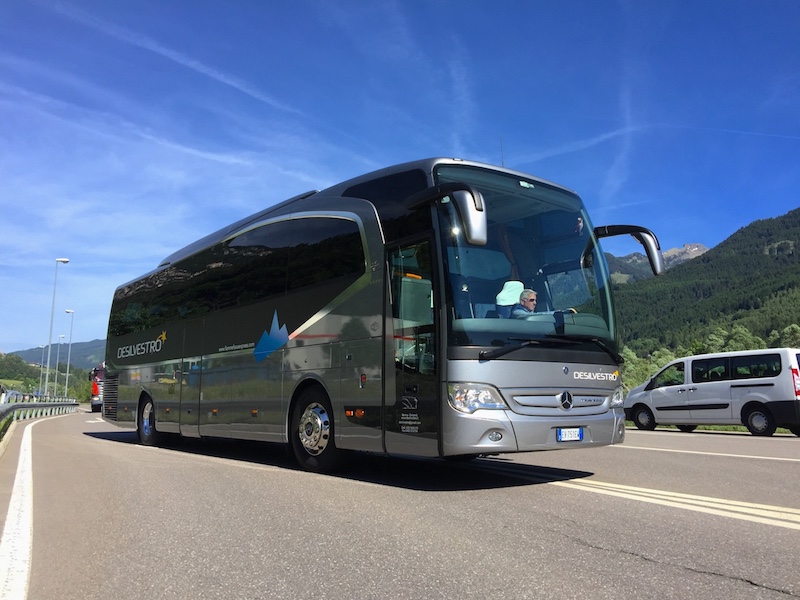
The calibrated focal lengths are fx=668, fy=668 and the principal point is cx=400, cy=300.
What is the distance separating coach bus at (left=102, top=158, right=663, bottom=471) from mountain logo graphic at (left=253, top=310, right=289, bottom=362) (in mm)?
28

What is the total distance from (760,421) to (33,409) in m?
32.6

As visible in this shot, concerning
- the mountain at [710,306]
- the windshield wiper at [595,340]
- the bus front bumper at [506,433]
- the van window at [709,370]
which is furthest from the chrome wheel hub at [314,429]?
the mountain at [710,306]

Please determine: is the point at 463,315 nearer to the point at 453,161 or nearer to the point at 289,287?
the point at 453,161

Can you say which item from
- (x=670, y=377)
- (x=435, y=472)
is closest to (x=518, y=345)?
(x=435, y=472)

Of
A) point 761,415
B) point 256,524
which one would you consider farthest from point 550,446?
point 761,415

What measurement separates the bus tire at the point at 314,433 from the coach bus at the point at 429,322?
0.08 ft

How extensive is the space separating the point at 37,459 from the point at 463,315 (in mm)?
8326

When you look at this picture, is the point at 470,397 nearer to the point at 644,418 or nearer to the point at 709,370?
the point at 709,370

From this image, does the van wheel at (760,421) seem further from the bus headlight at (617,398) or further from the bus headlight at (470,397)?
the bus headlight at (470,397)

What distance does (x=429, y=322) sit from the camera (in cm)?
658

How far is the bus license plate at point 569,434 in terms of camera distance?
6.67 m

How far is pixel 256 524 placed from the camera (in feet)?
17.0

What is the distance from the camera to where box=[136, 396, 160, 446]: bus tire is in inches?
545

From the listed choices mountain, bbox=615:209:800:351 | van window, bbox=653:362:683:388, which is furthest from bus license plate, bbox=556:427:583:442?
mountain, bbox=615:209:800:351
